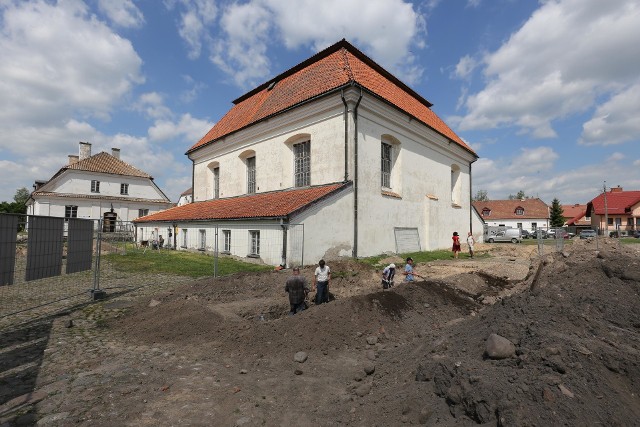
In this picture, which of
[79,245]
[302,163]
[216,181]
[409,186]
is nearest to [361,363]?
[79,245]

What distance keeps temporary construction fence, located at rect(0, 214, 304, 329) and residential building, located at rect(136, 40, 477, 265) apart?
12.4 inches

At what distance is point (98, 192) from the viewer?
39.9 metres

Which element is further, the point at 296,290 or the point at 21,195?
the point at 21,195

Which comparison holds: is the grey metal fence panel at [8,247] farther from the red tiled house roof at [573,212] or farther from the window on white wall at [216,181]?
the red tiled house roof at [573,212]

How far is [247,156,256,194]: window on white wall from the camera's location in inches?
846

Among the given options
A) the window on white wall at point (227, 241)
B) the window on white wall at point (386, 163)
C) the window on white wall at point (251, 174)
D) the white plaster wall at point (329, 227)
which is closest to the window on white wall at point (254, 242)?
the window on white wall at point (227, 241)

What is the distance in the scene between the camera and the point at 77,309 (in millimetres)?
7871

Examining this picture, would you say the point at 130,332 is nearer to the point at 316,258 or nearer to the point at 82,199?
the point at 316,258

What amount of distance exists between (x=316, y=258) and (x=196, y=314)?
789 cm

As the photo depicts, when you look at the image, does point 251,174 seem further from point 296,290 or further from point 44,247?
point 296,290

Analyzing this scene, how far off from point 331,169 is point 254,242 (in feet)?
16.4

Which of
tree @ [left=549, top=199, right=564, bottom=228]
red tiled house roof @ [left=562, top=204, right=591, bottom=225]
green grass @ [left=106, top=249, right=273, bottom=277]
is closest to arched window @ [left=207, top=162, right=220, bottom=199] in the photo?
green grass @ [left=106, top=249, right=273, bottom=277]

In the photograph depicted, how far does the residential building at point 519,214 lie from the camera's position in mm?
59406

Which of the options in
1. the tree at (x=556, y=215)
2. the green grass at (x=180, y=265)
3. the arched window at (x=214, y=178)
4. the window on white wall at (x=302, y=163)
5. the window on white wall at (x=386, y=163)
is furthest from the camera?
the tree at (x=556, y=215)
